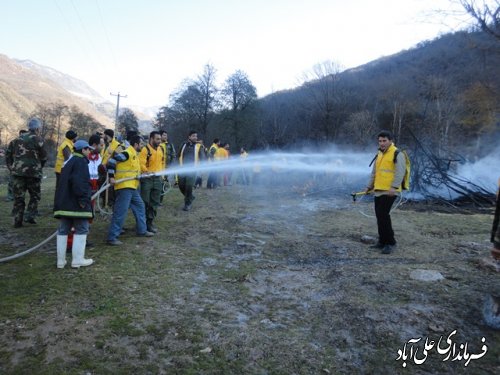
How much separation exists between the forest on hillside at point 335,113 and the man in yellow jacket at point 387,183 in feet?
51.6

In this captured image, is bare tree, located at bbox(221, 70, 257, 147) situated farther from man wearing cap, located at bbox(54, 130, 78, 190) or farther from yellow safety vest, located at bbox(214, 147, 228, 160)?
man wearing cap, located at bbox(54, 130, 78, 190)

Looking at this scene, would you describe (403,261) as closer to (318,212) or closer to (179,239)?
(179,239)

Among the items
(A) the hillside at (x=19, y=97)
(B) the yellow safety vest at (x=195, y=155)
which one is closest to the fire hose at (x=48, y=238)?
(B) the yellow safety vest at (x=195, y=155)

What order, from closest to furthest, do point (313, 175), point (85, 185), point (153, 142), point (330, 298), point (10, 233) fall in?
1. point (330, 298)
2. point (85, 185)
3. point (10, 233)
4. point (153, 142)
5. point (313, 175)

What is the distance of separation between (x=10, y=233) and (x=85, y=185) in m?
3.15

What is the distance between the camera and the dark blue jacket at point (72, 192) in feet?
16.6

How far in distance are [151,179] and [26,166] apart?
8.51 ft

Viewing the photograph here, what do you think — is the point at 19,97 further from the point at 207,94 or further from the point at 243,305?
the point at 243,305

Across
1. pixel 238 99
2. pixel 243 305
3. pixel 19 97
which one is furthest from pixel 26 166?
pixel 19 97

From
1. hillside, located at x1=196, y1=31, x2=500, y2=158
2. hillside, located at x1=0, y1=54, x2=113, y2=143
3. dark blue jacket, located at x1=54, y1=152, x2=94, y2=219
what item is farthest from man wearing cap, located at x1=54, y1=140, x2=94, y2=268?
hillside, located at x1=0, y1=54, x2=113, y2=143

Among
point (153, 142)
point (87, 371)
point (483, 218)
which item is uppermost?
point (153, 142)

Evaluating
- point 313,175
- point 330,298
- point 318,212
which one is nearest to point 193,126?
point 313,175

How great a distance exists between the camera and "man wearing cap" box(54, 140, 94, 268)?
16.6 feet

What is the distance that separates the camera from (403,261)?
20.1 feet
